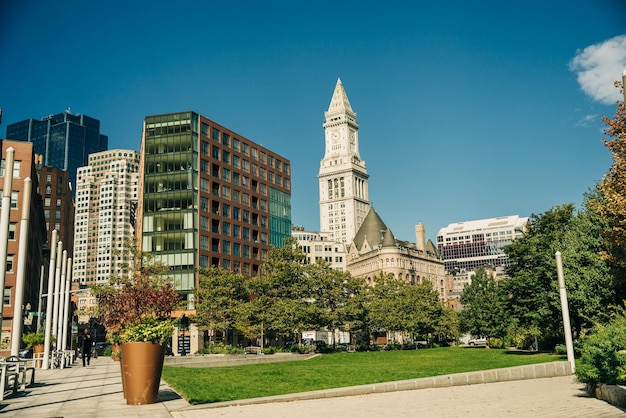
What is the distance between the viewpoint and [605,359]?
600 inches

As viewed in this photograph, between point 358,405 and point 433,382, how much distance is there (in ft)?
18.8

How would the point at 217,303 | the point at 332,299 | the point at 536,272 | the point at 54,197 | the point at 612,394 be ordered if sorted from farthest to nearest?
the point at 54,197, the point at 217,303, the point at 332,299, the point at 536,272, the point at 612,394

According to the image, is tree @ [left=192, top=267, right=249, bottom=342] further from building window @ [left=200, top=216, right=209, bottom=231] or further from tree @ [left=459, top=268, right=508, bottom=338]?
tree @ [left=459, top=268, right=508, bottom=338]

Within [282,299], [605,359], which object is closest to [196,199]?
[282,299]

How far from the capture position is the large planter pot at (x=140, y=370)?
14.8m

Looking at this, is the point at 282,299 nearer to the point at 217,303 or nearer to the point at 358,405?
the point at 217,303

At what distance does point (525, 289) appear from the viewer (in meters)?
47.7

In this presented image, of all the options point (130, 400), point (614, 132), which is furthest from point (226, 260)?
point (130, 400)

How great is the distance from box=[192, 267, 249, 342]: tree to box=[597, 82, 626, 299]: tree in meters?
40.9

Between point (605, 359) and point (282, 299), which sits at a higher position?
point (282, 299)

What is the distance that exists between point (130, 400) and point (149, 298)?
59.5ft

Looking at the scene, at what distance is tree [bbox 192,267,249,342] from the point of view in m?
63.2

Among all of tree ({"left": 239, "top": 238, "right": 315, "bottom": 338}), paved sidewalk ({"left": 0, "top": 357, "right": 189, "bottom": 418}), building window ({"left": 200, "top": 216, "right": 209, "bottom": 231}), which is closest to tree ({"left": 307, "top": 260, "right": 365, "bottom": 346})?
tree ({"left": 239, "top": 238, "right": 315, "bottom": 338})

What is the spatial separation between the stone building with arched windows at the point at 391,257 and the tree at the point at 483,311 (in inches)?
2407
